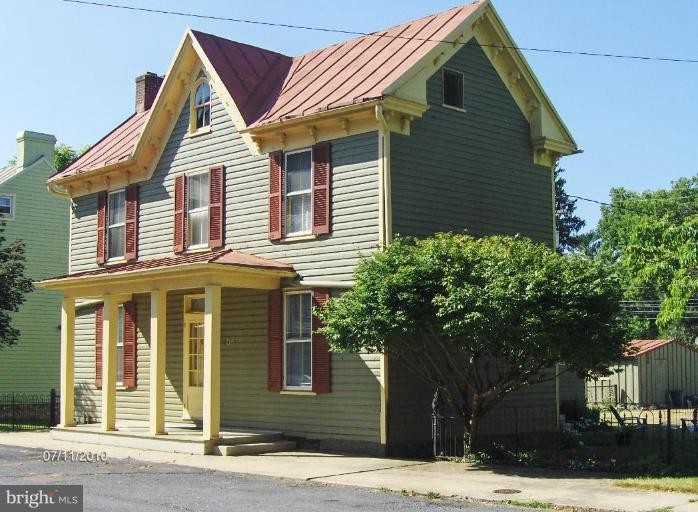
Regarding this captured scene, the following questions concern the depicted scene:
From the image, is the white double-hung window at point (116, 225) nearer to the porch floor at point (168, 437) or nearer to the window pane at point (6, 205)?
the porch floor at point (168, 437)

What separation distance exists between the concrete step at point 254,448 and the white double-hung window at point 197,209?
5.44 metres

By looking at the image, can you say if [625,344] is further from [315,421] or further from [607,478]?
[315,421]

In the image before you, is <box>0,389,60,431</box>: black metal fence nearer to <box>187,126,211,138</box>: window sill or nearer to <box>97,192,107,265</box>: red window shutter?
<box>97,192,107,265</box>: red window shutter

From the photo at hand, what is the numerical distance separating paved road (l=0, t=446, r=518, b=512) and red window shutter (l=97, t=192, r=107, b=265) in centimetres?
893

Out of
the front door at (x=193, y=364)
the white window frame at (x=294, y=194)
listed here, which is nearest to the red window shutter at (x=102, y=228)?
the front door at (x=193, y=364)

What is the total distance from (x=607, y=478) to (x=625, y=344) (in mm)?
2380

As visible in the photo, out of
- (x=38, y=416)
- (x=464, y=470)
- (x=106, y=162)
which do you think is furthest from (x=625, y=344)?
(x=38, y=416)

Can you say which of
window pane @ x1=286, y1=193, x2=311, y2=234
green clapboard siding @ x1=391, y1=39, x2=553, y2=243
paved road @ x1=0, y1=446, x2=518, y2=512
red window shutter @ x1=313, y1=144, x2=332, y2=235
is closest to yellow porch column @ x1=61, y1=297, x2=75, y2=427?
paved road @ x1=0, y1=446, x2=518, y2=512

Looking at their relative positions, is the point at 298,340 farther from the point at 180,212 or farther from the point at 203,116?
the point at 203,116

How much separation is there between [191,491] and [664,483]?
266 inches

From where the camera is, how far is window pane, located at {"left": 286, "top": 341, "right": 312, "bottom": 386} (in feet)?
62.8

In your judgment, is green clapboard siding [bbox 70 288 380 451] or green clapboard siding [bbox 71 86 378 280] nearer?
green clapboard siding [bbox 70 288 380 451]

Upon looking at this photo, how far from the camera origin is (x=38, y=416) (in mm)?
30562

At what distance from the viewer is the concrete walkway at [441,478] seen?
12.5 meters
